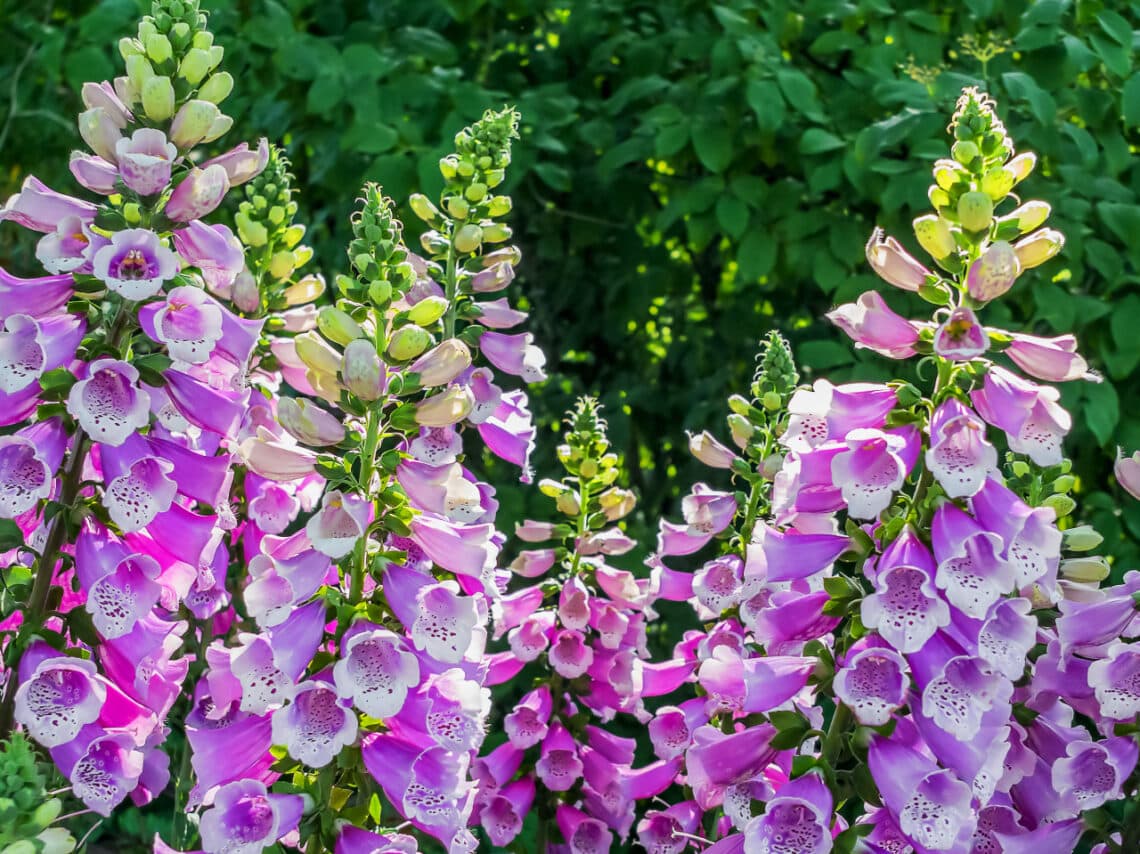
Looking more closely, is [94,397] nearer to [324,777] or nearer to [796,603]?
[324,777]

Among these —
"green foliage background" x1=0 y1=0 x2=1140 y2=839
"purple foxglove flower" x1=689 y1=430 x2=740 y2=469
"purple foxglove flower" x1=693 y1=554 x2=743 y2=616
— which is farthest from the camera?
"green foliage background" x1=0 y1=0 x2=1140 y2=839

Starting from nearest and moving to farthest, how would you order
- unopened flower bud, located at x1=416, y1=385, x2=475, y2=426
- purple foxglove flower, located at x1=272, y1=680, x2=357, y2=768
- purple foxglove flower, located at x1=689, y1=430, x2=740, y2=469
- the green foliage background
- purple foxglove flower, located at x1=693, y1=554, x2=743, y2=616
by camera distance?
1. purple foxglove flower, located at x1=272, y1=680, x2=357, y2=768
2. unopened flower bud, located at x1=416, y1=385, x2=475, y2=426
3. purple foxglove flower, located at x1=693, y1=554, x2=743, y2=616
4. purple foxglove flower, located at x1=689, y1=430, x2=740, y2=469
5. the green foliage background

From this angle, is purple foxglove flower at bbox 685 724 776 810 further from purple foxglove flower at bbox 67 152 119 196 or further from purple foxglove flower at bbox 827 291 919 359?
purple foxglove flower at bbox 67 152 119 196

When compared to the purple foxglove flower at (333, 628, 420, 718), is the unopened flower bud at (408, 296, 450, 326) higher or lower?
higher

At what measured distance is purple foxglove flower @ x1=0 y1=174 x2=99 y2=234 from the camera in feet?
4.86

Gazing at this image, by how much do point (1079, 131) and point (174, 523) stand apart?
77.4 inches

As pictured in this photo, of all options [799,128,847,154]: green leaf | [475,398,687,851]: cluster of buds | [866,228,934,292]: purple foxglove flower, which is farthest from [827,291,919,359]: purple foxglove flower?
[799,128,847,154]: green leaf

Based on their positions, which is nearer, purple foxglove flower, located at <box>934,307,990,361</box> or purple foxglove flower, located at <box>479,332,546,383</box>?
purple foxglove flower, located at <box>934,307,990,361</box>

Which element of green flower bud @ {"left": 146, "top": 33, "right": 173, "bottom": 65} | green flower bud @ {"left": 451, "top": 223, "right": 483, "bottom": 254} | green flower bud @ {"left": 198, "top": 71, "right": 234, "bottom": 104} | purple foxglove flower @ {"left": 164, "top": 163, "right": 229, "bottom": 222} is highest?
green flower bud @ {"left": 146, "top": 33, "right": 173, "bottom": 65}

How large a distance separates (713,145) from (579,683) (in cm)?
134

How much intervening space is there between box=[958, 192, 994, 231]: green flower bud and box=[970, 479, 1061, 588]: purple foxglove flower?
0.26 meters

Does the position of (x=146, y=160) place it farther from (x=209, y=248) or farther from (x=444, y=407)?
(x=444, y=407)

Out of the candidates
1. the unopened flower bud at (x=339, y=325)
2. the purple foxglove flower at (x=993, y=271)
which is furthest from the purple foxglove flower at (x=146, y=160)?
the purple foxglove flower at (x=993, y=271)

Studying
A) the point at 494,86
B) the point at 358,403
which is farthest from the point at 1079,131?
the point at 358,403
